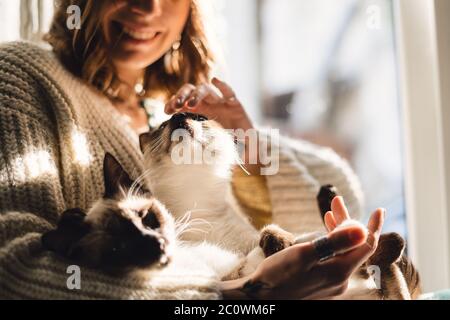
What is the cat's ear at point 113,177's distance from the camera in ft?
3.06

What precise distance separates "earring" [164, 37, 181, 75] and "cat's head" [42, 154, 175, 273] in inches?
11.9

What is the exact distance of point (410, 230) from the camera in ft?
3.88

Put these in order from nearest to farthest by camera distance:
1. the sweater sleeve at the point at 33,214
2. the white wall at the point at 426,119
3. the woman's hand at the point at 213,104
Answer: the sweater sleeve at the point at 33,214 < the woman's hand at the point at 213,104 < the white wall at the point at 426,119

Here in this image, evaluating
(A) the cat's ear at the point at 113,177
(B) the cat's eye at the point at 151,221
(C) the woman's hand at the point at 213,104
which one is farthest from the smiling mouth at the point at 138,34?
(B) the cat's eye at the point at 151,221

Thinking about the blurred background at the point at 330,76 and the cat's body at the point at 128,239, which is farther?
the blurred background at the point at 330,76

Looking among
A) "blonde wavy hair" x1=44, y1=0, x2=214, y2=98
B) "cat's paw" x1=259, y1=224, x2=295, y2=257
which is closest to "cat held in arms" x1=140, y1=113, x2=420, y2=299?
"cat's paw" x1=259, y1=224, x2=295, y2=257

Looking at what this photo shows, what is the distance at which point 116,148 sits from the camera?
0.99m

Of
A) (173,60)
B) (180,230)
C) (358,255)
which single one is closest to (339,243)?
(358,255)

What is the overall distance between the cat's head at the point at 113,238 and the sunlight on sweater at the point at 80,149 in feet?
0.28

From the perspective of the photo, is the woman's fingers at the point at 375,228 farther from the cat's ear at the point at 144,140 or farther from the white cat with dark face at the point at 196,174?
the cat's ear at the point at 144,140

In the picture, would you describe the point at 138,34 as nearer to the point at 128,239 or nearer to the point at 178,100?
the point at 178,100

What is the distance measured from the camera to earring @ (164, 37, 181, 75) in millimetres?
1055
